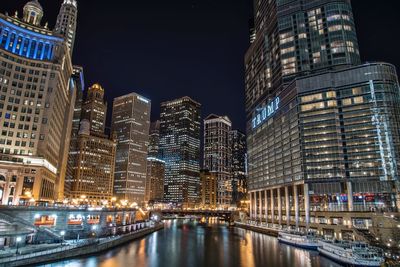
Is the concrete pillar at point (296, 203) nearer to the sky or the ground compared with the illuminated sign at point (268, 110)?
nearer to the ground

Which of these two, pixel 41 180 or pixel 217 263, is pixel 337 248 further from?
pixel 41 180

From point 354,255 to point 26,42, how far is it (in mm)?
138891

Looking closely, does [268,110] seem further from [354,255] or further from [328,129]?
[354,255]

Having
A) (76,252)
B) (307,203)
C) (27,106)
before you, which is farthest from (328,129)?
(27,106)

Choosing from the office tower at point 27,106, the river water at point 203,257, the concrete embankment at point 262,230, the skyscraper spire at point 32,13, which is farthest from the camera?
the skyscraper spire at point 32,13

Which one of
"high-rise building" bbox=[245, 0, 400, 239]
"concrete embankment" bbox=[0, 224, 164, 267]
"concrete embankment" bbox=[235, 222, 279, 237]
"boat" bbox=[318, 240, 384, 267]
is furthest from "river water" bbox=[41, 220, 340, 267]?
"concrete embankment" bbox=[235, 222, 279, 237]

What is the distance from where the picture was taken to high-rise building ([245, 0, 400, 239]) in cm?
11769

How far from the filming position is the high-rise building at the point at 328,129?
117688mm

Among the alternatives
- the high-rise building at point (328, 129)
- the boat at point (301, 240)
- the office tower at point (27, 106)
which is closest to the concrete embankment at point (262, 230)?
the high-rise building at point (328, 129)

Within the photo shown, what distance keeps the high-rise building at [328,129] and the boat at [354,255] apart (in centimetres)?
2936

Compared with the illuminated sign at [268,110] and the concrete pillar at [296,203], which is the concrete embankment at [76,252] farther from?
the illuminated sign at [268,110]

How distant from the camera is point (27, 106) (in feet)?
368

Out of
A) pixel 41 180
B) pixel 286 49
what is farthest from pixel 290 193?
pixel 41 180

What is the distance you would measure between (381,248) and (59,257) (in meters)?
80.3
